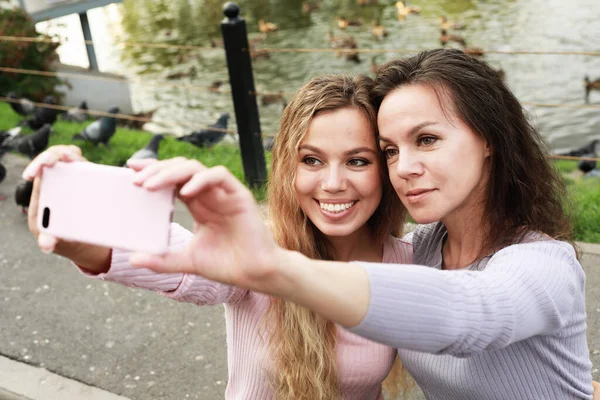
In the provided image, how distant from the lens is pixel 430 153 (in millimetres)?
1930

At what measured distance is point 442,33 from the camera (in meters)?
13.2

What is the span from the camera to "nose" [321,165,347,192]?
7.14 ft

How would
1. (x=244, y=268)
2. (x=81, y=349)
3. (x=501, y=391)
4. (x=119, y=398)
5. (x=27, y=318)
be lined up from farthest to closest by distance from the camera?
(x=27, y=318) → (x=81, y=349) → (x=119, y=398) → (x=501, y=391) → (x=244, y=268)

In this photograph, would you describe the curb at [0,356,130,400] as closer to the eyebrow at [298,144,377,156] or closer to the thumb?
the eyebrow at [298,144,377,156]

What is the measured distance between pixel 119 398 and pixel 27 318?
3.76 ft

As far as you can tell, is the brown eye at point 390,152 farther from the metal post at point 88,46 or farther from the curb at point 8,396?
the metal post at point 88,46

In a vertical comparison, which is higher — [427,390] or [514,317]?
[514,317]

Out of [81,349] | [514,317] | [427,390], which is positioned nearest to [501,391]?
[427,390]

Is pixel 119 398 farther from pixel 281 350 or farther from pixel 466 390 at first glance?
pixel 466 390

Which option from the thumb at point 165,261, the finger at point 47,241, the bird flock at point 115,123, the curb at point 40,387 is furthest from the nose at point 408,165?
the curb at point 40,387

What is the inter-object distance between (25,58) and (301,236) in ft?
28.7

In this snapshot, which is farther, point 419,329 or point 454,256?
point 454,256

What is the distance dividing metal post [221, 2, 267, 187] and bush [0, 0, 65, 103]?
17.0 ft

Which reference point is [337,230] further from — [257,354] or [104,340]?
[104,340]
